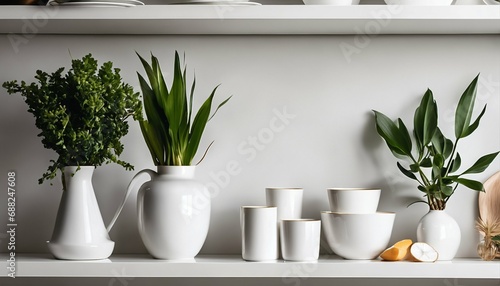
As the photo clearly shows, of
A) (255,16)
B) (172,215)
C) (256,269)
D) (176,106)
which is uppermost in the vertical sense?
(255,16)

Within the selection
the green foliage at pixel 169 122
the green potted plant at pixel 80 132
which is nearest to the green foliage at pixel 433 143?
the green foliage at pixel 169 122

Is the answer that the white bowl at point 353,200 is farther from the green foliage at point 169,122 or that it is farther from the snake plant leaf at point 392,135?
the green foliage at point 169,122

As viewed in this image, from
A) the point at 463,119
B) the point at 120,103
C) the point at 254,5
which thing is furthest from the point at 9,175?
the point at 463,119

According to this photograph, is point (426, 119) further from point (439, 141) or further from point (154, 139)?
point (154, 139)

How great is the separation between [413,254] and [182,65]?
2.08 ft

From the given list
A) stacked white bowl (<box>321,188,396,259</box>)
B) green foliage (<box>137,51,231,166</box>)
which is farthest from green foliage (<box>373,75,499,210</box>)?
green foliage (<box>137,51,231,166</box>)

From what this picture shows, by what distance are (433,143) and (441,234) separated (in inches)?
7.8

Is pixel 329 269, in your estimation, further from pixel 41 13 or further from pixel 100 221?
pixel 41 13

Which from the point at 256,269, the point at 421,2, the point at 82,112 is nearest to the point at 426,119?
the point at 421,2

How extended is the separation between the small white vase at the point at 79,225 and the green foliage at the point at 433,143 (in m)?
0.62

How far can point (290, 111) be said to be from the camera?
4.49ft

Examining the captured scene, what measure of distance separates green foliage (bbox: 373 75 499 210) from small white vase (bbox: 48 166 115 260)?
62 centimetres

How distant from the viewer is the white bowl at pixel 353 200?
48.5 inches

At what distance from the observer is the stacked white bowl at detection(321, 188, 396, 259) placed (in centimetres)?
119
